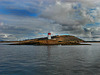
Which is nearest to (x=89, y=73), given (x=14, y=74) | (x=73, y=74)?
(x=73, y=74)

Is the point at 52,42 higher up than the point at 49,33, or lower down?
lower down

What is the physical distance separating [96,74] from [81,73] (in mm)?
2153

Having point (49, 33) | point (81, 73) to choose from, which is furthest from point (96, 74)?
point (49, 33)

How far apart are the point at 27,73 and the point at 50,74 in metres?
3.62

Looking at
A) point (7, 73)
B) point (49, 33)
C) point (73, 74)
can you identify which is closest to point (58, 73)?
point (73, 74)

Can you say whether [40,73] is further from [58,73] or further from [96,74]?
[96,74]

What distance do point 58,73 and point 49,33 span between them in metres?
161

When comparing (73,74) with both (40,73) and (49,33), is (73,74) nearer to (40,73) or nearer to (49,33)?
(40,73)

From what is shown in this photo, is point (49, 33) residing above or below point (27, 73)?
above

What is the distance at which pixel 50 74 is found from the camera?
55.9 ft

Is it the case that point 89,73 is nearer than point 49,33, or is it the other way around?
point 89,73

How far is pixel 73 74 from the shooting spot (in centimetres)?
1694

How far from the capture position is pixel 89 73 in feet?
57.7

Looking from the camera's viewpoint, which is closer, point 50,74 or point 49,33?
point 50,74
